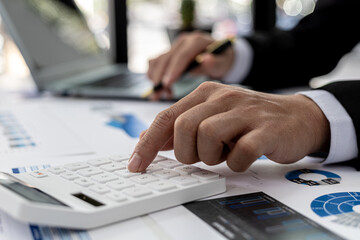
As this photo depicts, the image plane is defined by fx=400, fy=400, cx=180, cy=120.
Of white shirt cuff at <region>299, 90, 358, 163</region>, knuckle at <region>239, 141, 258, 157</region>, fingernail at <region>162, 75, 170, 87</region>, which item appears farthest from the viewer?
fingernail at <region>162, 75, 170, 87</region>

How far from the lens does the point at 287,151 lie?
20.5 inches

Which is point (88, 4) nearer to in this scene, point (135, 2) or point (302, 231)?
point (135, 2)

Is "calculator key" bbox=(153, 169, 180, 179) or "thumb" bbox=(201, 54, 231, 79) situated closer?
"calculator key" bbox=(153, 169, 180, 179)

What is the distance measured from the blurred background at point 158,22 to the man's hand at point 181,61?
0.43 meters

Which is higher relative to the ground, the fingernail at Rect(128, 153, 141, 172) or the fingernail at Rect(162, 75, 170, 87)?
the fingernail at Rect(162, 75, 170, 87)

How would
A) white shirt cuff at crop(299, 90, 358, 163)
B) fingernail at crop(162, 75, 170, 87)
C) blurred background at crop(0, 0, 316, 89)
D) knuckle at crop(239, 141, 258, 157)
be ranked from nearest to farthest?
knuckle at crop(239, 141, 258, 157), white shirt cuff at crop(299, 90, 358, 163), fingernail at crop(162, 75, 170, 87), blurred background at crop(0, 0, 316, 89)

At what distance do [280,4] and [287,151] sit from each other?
1863mm

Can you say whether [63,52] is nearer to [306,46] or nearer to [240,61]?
[240,61]

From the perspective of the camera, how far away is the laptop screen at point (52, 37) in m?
1.03

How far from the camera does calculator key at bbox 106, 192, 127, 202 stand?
1.29ft

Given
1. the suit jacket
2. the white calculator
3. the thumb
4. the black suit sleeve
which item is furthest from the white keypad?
the suit jacket

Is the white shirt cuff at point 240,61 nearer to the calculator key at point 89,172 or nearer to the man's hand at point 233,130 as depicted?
the man's hand at point 233,130

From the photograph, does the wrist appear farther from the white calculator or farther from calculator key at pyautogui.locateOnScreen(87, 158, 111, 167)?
calculator key at pyautogui.locateOnScreen(87, 158, 111, 167)

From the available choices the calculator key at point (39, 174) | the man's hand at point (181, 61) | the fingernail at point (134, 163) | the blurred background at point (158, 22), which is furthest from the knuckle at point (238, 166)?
the blurred background at point (158, 22)
